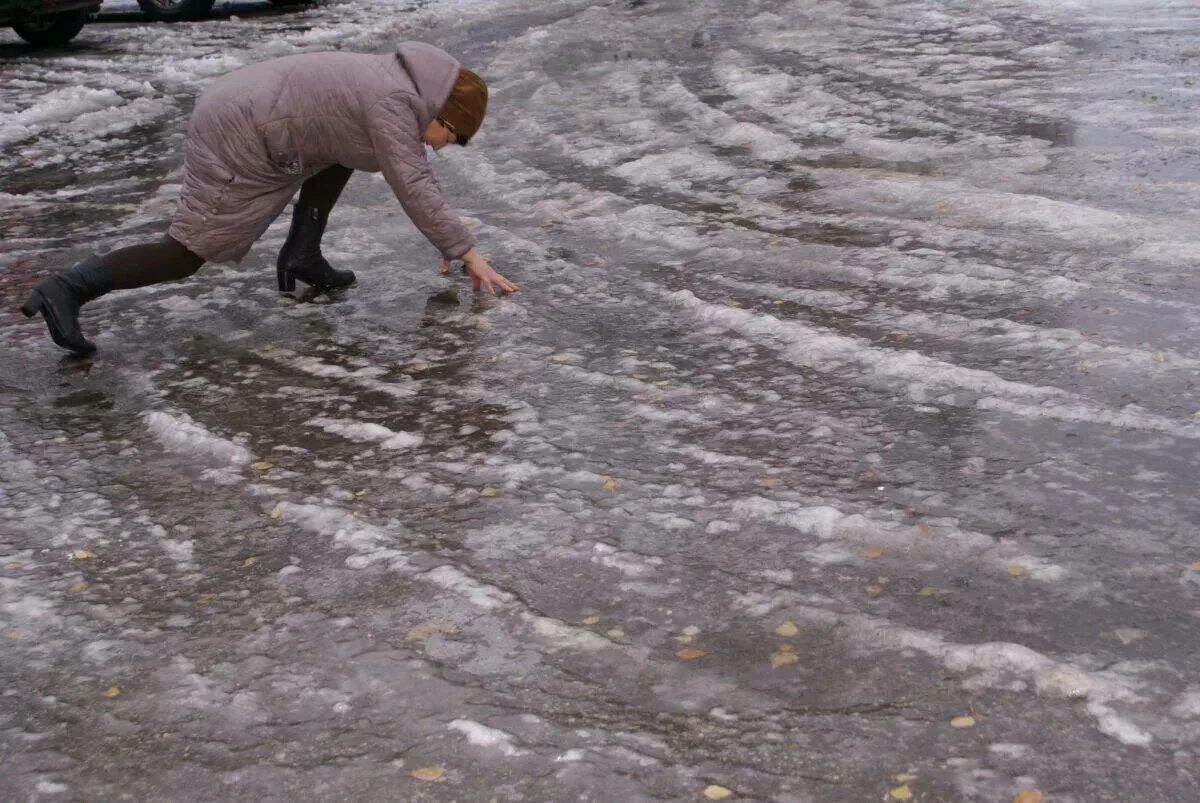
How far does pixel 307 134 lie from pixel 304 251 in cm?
80

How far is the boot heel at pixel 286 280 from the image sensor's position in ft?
19.0

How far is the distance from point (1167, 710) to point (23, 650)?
2.69 meters

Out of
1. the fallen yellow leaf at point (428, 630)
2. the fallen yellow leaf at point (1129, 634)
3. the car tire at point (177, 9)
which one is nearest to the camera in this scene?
the fallen yellow leaf at point (1129, 634)

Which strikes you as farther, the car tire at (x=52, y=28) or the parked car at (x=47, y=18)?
the car tire at (x=52, y=28)

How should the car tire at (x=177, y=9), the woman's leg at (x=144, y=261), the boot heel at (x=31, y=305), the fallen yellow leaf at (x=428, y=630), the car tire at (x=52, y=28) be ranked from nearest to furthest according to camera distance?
the fallen yellow leaf at (x=428, y=630) < the boot heel at (x=31, y=305) < the woman's leg at (x=144, y=261) < the car tire at (x=52, y=28) < the car tire at (x=177, y=9)

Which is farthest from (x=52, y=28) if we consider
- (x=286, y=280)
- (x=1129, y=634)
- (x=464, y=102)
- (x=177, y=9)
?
(x=1129, y=634)

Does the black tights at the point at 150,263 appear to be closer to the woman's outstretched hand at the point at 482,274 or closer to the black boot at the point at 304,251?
the black boot at the point at 304,251

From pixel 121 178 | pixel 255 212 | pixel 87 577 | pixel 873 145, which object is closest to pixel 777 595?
pixel 87 577

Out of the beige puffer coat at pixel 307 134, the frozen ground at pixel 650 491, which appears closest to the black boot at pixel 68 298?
the frozen ground at pixel 650 491

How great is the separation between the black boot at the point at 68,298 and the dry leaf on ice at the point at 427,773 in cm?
312

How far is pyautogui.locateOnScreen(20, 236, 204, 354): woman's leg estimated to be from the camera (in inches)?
198

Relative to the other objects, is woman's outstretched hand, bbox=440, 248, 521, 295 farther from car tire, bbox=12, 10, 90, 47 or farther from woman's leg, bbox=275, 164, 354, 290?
car tire, bbox=12, 10, 90, 47

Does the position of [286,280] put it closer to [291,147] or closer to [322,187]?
[322,187]

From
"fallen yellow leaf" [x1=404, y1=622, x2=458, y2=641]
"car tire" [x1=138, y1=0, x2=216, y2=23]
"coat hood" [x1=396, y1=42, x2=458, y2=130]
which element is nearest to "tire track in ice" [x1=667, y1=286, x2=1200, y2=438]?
"coat hood" [x1=396, y1=42, x2=458, y2=130]
